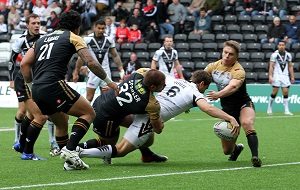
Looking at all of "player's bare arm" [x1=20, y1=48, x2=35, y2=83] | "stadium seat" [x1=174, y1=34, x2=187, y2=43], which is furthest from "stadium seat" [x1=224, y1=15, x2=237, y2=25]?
"player's bare arm" [x1=20, y1=48, x2=35, y2=83]

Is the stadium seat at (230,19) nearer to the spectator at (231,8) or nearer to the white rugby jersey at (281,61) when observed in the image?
the spectator at (231,8)

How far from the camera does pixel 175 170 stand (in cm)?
1138

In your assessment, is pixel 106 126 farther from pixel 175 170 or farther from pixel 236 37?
pixel 236 37

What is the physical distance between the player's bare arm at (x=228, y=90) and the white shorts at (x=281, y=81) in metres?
13.4

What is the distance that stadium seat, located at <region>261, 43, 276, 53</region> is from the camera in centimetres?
2945

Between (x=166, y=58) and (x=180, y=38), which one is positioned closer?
(x=166, y=58)

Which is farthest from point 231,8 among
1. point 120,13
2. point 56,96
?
point 56,96

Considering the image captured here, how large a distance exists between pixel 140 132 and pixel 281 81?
14242 mm

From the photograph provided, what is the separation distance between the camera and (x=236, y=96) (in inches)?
495

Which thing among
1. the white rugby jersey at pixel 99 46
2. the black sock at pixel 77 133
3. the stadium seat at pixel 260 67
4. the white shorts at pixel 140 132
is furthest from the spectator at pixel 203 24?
the black sock at pixel 77 133

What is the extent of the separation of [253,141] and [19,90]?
3.86 m

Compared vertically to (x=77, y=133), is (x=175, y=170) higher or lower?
lower

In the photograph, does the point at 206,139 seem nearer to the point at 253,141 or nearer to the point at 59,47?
the point at 253,141

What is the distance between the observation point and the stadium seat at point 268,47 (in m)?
29.5
